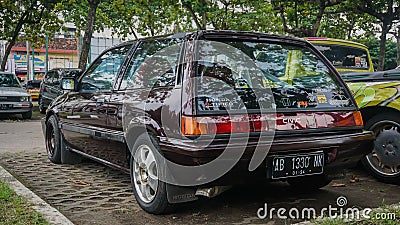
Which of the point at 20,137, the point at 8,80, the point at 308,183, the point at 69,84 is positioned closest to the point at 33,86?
the point at 8,80

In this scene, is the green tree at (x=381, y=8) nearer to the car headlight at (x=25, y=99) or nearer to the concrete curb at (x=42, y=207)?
the car headlight at (x=25, y=99)

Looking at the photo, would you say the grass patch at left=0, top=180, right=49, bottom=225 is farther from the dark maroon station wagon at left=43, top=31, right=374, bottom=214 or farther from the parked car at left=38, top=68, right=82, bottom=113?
the parked car at left=38, top=68, right=82, bottom=113

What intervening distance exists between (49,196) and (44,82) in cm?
1354

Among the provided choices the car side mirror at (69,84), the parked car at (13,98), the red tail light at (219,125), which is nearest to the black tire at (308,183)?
the red tail light at (219,125)

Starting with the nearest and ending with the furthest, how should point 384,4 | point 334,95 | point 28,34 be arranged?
point 334,95 < point 384,4 < point 28,34

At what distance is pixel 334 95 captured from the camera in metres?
4.30

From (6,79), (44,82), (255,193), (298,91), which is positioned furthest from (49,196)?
(44,82)

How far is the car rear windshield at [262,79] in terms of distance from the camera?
147 inches

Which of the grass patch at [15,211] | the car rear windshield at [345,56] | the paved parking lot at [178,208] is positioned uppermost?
the car rear windshield at [345,56]

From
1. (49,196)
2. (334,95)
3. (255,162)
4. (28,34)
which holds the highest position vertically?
(28,34)

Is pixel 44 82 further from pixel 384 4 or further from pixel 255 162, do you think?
pixel 255 162

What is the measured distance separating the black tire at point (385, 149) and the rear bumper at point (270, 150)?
3.57ft

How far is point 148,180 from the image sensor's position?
161 inches

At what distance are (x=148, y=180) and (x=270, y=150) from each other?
1127mm
